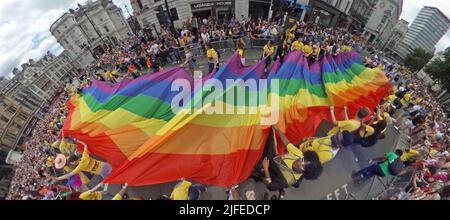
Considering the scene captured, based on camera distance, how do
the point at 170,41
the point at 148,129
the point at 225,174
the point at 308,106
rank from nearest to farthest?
the point at 225,174
the point at 148,129
the point at 308,106
the point at 170,41

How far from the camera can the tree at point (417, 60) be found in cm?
4775

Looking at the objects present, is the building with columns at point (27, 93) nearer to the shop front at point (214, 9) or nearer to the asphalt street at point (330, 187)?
the shop front at point (214, 9)

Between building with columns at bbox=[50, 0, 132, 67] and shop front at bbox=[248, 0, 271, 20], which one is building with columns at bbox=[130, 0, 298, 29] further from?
building with columns at bbox=[50, 0, 132, 67]

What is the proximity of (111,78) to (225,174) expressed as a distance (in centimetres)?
1135

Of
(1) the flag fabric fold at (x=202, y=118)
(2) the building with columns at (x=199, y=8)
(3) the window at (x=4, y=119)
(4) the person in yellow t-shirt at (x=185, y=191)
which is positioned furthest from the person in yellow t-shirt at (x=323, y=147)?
(3) the window at (x=4, y=119)

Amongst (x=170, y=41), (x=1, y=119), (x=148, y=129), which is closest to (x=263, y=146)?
(x=148, y=129)

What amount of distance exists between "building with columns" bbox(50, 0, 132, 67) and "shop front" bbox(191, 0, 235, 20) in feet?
133

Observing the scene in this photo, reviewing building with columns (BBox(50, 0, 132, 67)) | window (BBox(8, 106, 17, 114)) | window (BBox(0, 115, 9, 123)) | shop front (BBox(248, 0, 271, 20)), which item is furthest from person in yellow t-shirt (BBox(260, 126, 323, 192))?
window (BBox(8, 106, 17, 114))

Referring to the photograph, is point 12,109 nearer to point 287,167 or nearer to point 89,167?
point 89,167

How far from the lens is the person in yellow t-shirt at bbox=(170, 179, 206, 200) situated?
21.4ft

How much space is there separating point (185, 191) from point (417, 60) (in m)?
59.4

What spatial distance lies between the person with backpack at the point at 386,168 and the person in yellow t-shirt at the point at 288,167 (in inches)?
73.4

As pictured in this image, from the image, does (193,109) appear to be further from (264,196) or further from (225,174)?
(264,196)

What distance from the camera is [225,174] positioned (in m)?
7.39
